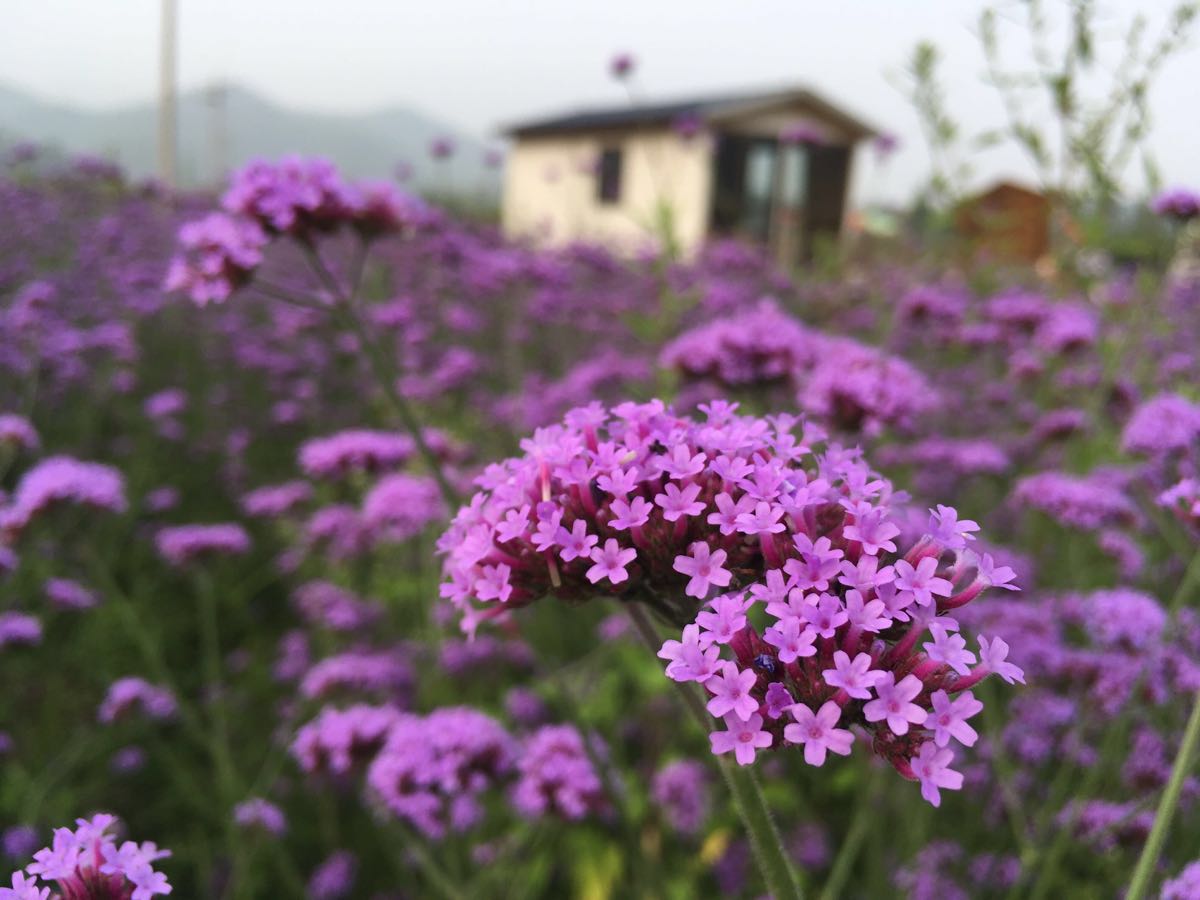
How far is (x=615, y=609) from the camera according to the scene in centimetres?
322

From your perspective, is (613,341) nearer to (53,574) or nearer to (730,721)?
(53,574)

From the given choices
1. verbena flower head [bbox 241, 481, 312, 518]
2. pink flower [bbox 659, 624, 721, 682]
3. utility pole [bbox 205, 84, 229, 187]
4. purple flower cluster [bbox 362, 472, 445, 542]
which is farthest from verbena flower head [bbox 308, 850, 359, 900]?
utility pole [bbox 205, 84, 229, 187]

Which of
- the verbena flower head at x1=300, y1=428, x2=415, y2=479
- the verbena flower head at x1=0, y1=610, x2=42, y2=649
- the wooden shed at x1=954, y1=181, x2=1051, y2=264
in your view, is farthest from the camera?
the wooden shed at x1=954, y1=181, x2=1051, y2=264

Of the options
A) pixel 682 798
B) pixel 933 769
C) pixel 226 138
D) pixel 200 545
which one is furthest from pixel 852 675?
pixel 226 138

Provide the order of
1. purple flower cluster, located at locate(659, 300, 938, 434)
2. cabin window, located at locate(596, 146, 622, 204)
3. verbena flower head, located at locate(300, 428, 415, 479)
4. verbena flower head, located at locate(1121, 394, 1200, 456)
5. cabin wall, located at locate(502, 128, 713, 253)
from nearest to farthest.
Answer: verbena flower head, located at locate(1121, 394, 1200, 456) < purple flower cluster, located at locate(659, 300, 938, 434) < verbena flower head, located at locate(300, 428, 415, 479) < cabin wall, located at locate(502, 128, 713, 253) < cabin window, located at locate(596, 146, 622, 204)

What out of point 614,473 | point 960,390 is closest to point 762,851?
point 614,473

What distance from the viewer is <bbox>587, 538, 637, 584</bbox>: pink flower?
1.06m

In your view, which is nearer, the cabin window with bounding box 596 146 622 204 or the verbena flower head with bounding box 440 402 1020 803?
the verbena flower head with bounding box 440 402 1020 803

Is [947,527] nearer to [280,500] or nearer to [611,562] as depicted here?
[611,562]

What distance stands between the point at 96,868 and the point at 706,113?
66.9 ft

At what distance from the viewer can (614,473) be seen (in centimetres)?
111

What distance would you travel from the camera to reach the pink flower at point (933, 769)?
0.87 meters

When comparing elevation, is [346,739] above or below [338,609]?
above

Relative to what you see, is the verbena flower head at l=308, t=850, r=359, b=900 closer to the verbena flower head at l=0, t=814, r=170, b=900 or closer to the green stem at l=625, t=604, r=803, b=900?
the verbena flower head at l=0, t=814, r=170, b=900
